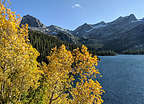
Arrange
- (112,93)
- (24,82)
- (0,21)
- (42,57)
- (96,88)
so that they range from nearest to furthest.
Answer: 1. (0,21)
2. (96,88)
3. (24,82)
4. (112,93)
5. (42,57)

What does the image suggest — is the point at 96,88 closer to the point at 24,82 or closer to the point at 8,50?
the point at 24,82

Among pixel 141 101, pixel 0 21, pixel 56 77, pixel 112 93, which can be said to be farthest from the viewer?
pixel 112 93

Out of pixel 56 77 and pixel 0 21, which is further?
pixel 56 77

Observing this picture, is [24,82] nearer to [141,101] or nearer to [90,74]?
[90,74]

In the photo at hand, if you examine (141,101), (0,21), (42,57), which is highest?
(0,21)

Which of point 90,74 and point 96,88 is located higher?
point 90,74

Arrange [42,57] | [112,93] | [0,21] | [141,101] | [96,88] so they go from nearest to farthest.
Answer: [0,21] < [96,88] < [141,101] < [112,93] < [42,57]

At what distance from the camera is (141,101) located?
3838cm

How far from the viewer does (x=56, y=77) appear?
10.6 meters

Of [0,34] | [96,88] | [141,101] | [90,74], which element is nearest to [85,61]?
[90,74]

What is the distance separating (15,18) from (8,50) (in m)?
2.50

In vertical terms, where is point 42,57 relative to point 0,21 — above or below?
below

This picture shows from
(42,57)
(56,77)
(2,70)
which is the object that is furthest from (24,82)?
(42,57)

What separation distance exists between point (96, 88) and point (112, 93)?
43379 mm
